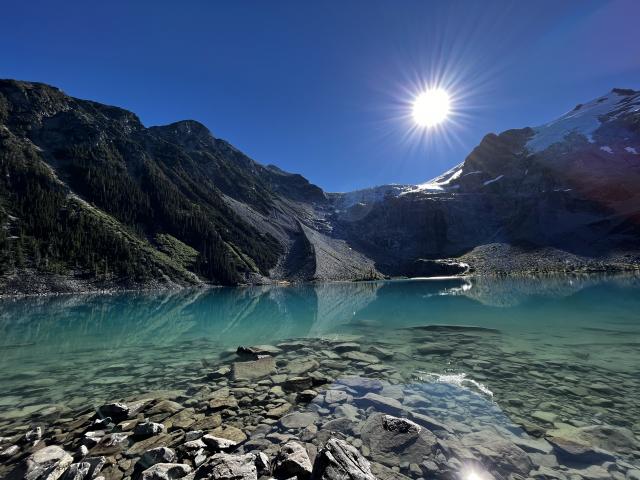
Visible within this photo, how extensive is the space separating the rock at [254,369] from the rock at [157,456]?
7.47m

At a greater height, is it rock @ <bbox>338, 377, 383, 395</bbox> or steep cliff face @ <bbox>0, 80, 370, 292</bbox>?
steep cliff face @ <bbox>0, 80, 370, 292</bbox>

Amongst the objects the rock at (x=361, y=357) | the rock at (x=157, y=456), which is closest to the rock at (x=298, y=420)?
the rock at (x=157, y=456)

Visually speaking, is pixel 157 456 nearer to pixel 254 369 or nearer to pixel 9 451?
pixel 9 451

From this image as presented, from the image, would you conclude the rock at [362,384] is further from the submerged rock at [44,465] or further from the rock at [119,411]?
the submerged rock at [44,465]

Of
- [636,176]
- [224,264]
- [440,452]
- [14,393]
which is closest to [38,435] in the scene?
[14,393]

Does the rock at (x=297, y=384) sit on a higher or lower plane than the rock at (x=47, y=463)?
lower

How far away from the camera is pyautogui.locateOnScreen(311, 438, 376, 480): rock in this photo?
23.1ft

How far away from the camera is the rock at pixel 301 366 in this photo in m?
17.0

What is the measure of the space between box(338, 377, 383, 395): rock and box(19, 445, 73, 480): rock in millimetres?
9926

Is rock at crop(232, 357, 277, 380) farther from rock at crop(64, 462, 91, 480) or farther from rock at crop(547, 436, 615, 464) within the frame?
rock at crop(547, 436, 615, 464)

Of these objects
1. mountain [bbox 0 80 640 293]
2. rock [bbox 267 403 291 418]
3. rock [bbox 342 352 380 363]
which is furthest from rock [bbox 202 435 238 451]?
mountain [bbox 0 80 640 293]

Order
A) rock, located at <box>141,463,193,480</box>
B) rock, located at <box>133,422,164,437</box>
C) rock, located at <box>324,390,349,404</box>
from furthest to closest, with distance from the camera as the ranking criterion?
rock, located at <box>324,390,349,404</box>, rock, located at <box>133,422,164,437</box>, rock, located at <box>141,463,193,480</box>

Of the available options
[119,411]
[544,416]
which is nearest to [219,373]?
[119,411]

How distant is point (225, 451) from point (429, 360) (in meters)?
13.5
